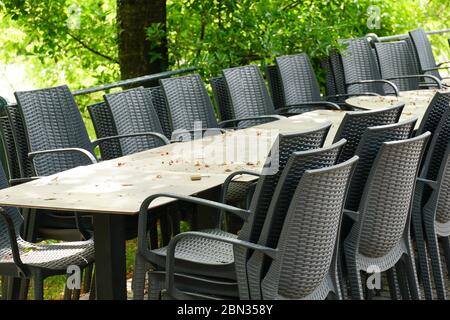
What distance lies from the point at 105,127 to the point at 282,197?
9.63 ft

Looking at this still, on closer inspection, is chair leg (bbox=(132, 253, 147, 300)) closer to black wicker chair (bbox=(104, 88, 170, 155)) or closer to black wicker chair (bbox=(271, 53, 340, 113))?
black wicker chair (bbox=(104, 88, 170, 155))

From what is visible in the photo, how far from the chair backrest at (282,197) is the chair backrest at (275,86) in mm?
4821

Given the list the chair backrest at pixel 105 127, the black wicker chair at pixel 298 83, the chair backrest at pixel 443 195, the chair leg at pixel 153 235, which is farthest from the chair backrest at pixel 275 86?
the chair backrest at pixel 443 195

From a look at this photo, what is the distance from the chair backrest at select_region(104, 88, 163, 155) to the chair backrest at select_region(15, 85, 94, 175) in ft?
0.85

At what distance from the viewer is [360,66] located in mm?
9992

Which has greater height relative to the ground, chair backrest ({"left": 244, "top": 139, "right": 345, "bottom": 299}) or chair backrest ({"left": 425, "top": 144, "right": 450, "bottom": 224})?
chair backrest ({"left": 244, "top": 139, "right": 345, "bottom": 299})

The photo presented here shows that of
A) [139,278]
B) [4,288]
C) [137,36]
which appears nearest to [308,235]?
[139,278]

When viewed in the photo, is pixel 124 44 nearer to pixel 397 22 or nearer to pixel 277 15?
pixel 277 15

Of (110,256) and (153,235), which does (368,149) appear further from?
(153,235)

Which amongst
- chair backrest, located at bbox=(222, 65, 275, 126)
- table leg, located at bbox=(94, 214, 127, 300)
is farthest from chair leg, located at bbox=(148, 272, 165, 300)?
chair backrest, located at bbox=(222, 65, 275, 126)

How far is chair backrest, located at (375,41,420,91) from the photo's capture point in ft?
33.9

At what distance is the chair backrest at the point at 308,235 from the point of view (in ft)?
13.1

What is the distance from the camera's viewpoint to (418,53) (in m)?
10.6

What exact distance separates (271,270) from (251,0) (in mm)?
5343
